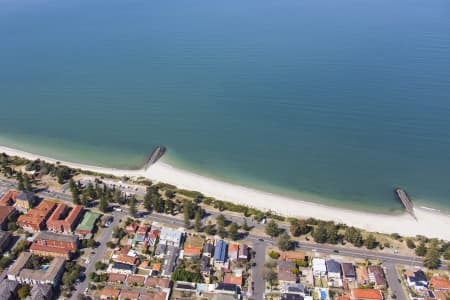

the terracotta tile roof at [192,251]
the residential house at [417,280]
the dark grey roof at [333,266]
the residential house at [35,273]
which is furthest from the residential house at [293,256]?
the residential house at [35,273]

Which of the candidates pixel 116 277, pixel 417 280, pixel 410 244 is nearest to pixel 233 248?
pixel 116 277

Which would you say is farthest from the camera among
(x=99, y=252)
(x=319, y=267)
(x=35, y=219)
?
(x=35, y=219)

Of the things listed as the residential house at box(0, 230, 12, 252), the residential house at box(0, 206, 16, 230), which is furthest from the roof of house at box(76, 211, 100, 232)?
the residential house at box(0, 206, 16, 230)

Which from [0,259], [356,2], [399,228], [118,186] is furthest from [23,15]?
[399,228]

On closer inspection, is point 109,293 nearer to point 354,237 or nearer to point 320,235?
point 320,235

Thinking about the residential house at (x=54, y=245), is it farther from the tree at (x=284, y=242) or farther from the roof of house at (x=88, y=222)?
the tree at (x=284, y=242)

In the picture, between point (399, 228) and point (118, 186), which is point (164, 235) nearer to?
point (118, 186)

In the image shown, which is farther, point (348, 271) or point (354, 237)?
point (354, 237)
